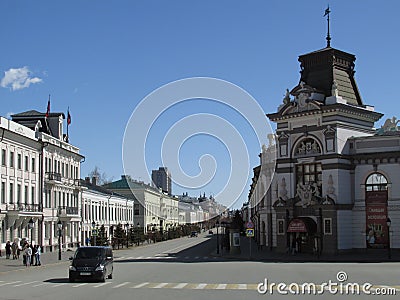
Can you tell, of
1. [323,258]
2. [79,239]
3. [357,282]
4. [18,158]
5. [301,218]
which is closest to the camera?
[357,282]

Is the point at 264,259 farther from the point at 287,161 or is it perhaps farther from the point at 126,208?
the point at 126,208

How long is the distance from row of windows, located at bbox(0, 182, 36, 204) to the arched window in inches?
1239

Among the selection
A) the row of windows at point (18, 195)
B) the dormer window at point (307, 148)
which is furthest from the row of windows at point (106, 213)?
the dormer window at point (307, 148)

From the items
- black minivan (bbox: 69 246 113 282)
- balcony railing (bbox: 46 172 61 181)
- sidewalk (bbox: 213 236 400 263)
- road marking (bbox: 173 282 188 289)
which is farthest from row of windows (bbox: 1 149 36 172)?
road marking (bbox: 173 282 188 289)

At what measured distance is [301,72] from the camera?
59156 millimetres

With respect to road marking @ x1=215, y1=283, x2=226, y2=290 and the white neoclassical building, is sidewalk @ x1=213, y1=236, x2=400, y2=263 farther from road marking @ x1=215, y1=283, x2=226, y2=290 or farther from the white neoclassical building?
road marking @ x1=215, y1=283, x2=226, y2=290

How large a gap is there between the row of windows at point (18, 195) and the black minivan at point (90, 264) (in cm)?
2841

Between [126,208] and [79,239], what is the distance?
108 ft

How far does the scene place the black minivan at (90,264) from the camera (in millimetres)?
27938

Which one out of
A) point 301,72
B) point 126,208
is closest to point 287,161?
point 301,72

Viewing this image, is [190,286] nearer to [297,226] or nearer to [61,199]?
[297,226]

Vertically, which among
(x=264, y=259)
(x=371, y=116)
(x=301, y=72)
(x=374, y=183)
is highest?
(x=301, y=72)

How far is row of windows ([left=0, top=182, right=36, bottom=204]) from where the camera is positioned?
182ft

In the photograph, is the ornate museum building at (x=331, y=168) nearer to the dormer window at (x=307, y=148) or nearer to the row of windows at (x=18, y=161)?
the dormer window at (x=307, y=148)
